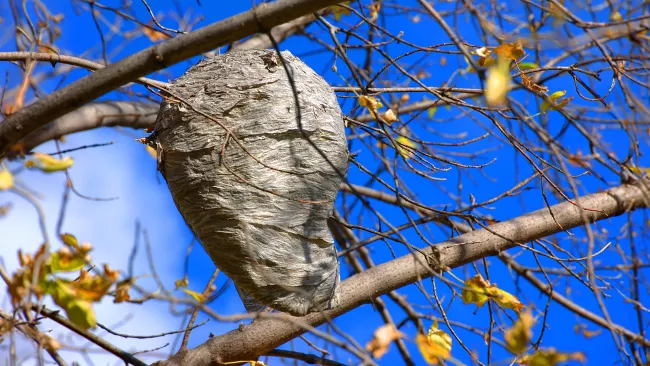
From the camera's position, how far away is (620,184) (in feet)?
10.1

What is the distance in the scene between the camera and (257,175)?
6.48 ft

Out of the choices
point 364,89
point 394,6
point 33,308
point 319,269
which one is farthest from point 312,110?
point 394,6

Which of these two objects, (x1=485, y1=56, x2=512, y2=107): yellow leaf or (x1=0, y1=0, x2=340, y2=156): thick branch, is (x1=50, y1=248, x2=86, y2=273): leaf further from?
(x1=485, y1=56, x2=512, y2=107): yellow leaf

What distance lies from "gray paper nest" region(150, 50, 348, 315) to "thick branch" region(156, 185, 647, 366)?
252 mm

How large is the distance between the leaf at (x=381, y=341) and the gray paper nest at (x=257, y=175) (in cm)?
42

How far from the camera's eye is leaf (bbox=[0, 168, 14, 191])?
142 cm

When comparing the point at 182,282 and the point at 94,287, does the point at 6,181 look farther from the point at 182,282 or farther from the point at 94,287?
the point at 182,282

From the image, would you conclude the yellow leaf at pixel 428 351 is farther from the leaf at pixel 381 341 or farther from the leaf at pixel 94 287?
the leaf at pixel 94 287

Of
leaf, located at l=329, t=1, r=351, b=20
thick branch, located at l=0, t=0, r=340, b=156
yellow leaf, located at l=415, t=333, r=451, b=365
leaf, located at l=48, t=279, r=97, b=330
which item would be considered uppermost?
leaf, located at l=329, t=1, r=351, b=20

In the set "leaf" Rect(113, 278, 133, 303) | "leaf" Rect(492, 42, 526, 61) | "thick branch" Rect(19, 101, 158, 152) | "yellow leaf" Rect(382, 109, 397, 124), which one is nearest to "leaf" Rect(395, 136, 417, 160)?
"yellow leaf" Rect(382, 109, 397, 124)

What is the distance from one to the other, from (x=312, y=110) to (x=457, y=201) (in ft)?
6.50

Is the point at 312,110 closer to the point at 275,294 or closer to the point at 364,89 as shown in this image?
the point at 364,89

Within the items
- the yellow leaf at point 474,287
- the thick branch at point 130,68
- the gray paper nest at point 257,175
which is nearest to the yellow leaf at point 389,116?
the gray paper nest at point 257,175

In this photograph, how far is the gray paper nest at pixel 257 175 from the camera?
6.43 feet
